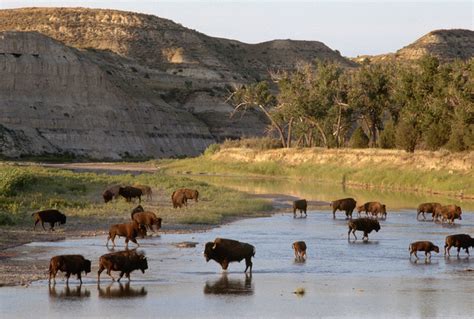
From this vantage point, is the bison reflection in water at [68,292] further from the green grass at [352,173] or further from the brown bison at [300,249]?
the green grass at [352,173]

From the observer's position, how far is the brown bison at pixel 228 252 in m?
24.9

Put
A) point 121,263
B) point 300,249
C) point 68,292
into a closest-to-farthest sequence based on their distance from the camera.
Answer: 1. point 68,292
2. point 121,263
3. point 300,249

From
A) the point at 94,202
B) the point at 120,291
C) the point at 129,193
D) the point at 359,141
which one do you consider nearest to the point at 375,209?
the point at 129,193

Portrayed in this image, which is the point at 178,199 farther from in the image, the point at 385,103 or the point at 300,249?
the point at 385,103

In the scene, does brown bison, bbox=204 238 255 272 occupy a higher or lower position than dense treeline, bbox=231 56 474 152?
lower

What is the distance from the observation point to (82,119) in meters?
124

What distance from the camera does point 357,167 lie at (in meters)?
74.6

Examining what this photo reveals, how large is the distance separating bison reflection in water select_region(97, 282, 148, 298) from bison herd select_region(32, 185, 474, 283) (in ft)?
1.93

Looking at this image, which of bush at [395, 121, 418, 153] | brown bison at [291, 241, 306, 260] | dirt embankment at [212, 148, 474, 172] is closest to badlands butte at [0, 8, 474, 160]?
dirt embankment at [212, 148, 474, 172]

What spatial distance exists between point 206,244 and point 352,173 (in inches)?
1945

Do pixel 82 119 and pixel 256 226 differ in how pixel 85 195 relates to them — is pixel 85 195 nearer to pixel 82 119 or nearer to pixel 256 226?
pixel 256 226

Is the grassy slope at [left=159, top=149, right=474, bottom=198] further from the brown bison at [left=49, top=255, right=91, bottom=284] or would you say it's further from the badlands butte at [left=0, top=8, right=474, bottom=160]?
the brown bison at [left=49, top=255, right=91, bottom=284]

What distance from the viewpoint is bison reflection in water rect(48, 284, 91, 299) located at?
21.2 m

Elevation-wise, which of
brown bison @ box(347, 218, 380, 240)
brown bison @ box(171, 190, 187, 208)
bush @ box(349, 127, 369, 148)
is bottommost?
brown bison @ box(347, 218, 380, 240)
